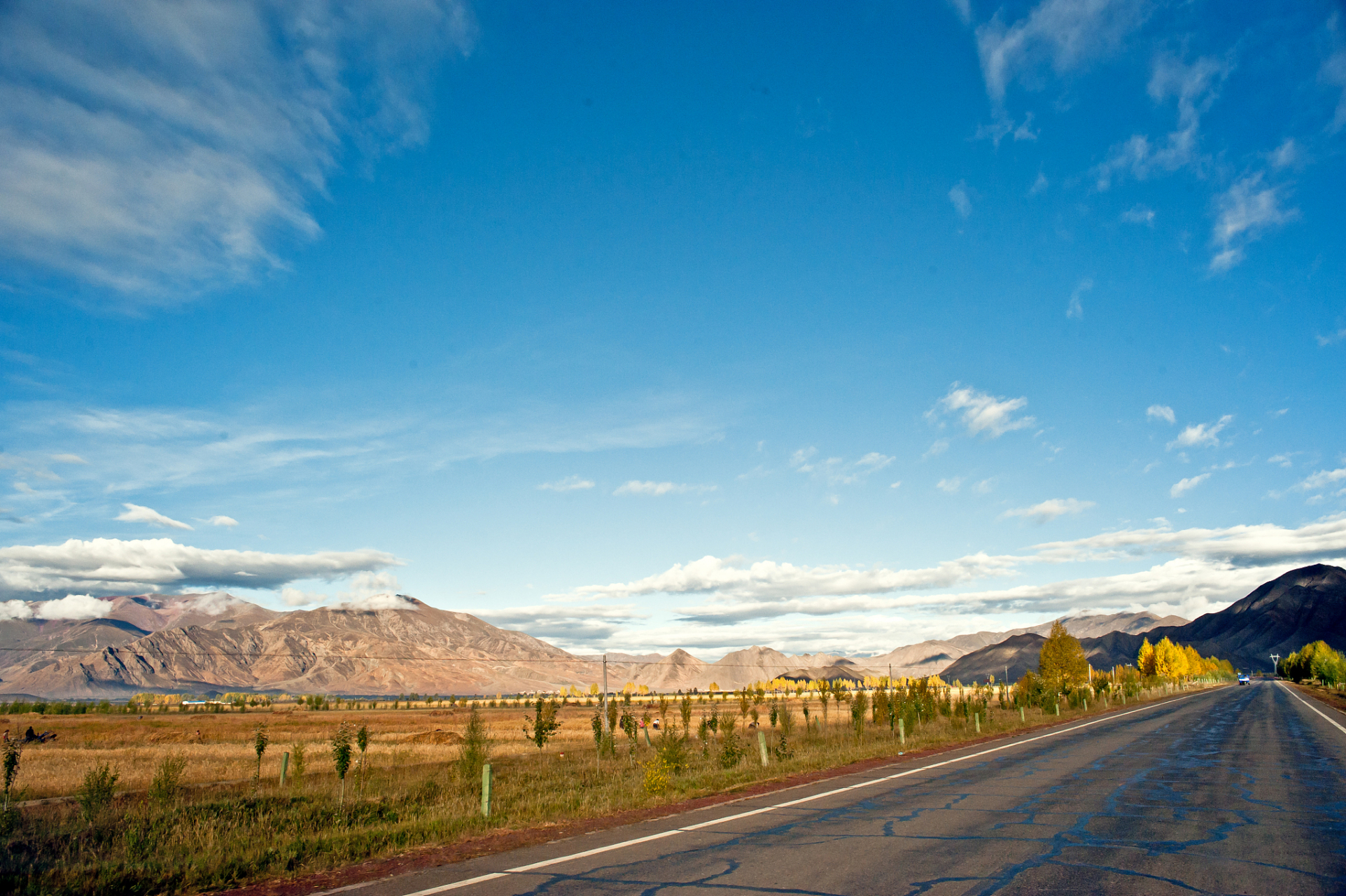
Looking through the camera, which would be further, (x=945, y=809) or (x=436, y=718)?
(x=436, y=718)

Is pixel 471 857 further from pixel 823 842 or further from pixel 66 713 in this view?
pixel 66 713

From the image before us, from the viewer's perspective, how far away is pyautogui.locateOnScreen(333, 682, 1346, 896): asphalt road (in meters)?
8.34

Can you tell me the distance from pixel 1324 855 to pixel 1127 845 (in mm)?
2284

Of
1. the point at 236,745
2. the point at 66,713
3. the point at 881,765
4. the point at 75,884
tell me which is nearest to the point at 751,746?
the point at 881,765

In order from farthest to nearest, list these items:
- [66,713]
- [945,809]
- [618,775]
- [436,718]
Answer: [66,713] → [436,718] → [618,775] → [945,809]

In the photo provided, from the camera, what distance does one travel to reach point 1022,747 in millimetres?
25812

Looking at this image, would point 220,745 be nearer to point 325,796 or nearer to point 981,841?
point 325,796

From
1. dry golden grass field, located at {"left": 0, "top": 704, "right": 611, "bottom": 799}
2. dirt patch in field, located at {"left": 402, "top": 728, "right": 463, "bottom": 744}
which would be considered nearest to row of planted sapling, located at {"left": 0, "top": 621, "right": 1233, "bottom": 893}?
dry golden grass field, located at {"left": 0, "top": 704, "right": 611, "bottom": 799}

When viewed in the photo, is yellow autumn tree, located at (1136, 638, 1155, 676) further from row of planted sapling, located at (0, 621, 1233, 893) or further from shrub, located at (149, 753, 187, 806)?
shrub, located at (149, 753, 187, 806)

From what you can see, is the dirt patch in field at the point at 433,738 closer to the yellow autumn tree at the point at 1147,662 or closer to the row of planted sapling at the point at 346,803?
the row of planted sapling at the point at 346,803

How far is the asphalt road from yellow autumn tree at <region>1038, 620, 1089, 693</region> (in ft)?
216

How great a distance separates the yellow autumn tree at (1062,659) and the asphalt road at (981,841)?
6596cm

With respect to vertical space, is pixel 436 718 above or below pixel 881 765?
below

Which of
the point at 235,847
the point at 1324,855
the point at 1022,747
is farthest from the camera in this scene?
the point at 1022,747
